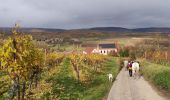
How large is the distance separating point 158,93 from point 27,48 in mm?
14341

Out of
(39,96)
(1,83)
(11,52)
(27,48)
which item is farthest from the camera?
(1,83)

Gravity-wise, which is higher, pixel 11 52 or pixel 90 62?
pixel 11 52

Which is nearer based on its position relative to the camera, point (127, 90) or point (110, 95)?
point (110, 95)

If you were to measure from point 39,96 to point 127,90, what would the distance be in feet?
30.1

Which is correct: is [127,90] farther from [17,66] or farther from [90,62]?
[90,62]

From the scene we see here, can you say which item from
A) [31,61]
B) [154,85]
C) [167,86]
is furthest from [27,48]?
[154,85]

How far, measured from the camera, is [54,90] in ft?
138

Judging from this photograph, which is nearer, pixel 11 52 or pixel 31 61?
pixel 11 52

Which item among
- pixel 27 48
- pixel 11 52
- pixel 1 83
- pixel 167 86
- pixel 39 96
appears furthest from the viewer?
pixel 1 83

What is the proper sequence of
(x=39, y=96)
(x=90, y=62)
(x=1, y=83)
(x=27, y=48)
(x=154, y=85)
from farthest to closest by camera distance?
1. (x=90, y=62)
2. (x=1, y=83)
3. (x=154, y=85)
4. (x=39, y=96)
5. (x=27, y=48)

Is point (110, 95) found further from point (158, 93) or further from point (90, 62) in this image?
point (90, 62)

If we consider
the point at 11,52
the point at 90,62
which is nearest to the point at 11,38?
the point at 11,52

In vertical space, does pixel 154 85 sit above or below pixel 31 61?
below

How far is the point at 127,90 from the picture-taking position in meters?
41.9
